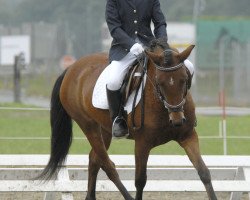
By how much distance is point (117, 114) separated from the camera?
880 centimetres

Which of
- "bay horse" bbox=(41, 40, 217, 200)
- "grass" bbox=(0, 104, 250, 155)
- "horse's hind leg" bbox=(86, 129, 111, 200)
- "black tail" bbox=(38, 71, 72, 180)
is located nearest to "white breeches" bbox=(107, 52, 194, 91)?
"bay horse" bbox=(41, 40, 217, 200)

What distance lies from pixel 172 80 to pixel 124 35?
1136mm

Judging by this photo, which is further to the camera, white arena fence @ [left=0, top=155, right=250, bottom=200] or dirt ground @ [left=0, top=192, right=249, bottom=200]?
dirt ground @ [left=0, top=192, right=249, bottom=200]

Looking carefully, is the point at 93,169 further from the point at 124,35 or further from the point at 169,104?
the point at 169,104

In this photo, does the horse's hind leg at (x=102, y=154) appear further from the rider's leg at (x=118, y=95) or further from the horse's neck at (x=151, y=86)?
the horse's neck at (x=151, y=86)

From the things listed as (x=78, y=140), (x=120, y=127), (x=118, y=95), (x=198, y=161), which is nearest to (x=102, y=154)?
(x=120, y=127)

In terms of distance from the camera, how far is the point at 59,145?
9984mm

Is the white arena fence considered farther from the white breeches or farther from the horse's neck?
the horse's neck

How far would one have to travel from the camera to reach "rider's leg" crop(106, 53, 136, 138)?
344 inches

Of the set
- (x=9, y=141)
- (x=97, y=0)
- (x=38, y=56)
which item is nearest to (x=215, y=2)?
(x=97, y=0)

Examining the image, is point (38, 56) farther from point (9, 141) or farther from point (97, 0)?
point (9, 141)

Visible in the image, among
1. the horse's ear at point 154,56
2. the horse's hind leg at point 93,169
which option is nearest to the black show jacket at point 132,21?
the horse's ear at point 154,56

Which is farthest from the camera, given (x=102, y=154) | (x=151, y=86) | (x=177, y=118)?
(x=102, y=154)

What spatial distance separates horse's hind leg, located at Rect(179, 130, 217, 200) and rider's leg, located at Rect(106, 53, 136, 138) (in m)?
0.76
